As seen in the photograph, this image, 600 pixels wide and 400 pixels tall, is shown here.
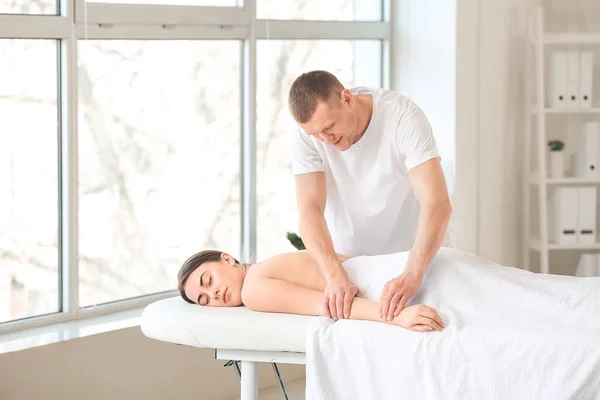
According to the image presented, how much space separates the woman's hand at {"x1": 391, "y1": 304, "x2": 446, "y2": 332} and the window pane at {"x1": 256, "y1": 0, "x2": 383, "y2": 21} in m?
1.92

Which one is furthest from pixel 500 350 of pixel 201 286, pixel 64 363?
pixel 64 363

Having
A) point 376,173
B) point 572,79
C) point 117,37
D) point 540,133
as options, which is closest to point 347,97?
point 376,173

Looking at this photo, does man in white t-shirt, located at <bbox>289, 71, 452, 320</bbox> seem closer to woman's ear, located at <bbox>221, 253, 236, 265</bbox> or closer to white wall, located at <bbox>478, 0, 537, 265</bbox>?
woman's ear, located at <bbox>221, 253, 236, 265</bbox>

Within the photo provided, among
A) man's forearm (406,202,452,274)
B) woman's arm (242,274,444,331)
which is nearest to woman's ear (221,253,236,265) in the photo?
woman's arm (242,274,444,331)

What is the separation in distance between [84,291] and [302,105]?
1.32 metres

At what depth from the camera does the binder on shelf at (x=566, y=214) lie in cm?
418

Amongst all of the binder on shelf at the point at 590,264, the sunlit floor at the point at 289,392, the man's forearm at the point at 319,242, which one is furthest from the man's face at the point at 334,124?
the binder on shelf at the point at 590,264

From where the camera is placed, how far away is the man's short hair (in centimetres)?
227

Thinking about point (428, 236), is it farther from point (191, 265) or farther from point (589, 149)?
point (589, 149)

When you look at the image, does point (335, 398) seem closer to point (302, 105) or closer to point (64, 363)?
point (302, 105)

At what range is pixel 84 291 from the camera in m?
3.23

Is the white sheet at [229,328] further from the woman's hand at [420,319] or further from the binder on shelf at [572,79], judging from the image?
the binder on shelf at [572,79]

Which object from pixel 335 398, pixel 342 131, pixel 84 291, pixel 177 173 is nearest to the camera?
pixel 335 398

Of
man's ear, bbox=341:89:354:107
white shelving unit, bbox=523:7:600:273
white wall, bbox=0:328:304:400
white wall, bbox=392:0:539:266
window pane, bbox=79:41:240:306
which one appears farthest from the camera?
white shelving unit, bbox=523:7:600:273
